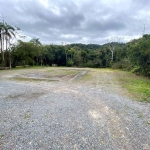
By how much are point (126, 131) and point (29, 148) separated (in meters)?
1.75

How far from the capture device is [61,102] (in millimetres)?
3844

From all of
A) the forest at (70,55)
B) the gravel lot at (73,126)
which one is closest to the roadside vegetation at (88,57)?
the forest at (70,55)

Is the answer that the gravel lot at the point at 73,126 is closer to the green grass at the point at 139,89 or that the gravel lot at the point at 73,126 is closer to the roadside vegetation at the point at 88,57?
the green grass at the point at 139,89

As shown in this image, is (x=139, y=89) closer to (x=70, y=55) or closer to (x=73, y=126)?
(x=73, y=126)

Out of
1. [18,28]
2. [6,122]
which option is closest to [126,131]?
[6,122]

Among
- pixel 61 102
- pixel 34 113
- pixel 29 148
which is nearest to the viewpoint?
pixel 29 148

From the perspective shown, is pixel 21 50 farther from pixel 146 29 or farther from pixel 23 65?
pixel 146 29

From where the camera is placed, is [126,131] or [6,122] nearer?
[126,131]

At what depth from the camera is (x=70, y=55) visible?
109 feet

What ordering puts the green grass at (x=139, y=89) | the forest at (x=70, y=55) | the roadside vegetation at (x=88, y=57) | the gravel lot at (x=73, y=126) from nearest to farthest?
the gravel lot at (x=73, y=126) → the green grass at (x=139, y=89) → the roadside vegetation at (x=88, y=57) → the forest at (x=70, y=55)

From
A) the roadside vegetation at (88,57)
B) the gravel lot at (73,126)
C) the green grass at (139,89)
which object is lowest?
the gravel lot at (73,126)

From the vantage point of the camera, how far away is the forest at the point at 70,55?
1199 cm

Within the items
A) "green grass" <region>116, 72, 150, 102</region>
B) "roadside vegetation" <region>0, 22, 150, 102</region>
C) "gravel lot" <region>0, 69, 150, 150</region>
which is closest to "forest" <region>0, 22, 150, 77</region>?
"roadside vegetation" <region>0, 22, 150, 102</region>

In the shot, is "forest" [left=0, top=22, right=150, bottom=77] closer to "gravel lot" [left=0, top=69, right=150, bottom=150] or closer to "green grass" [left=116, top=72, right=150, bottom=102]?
"green grass" [left=116, top=72, right=150, bottom=102]
